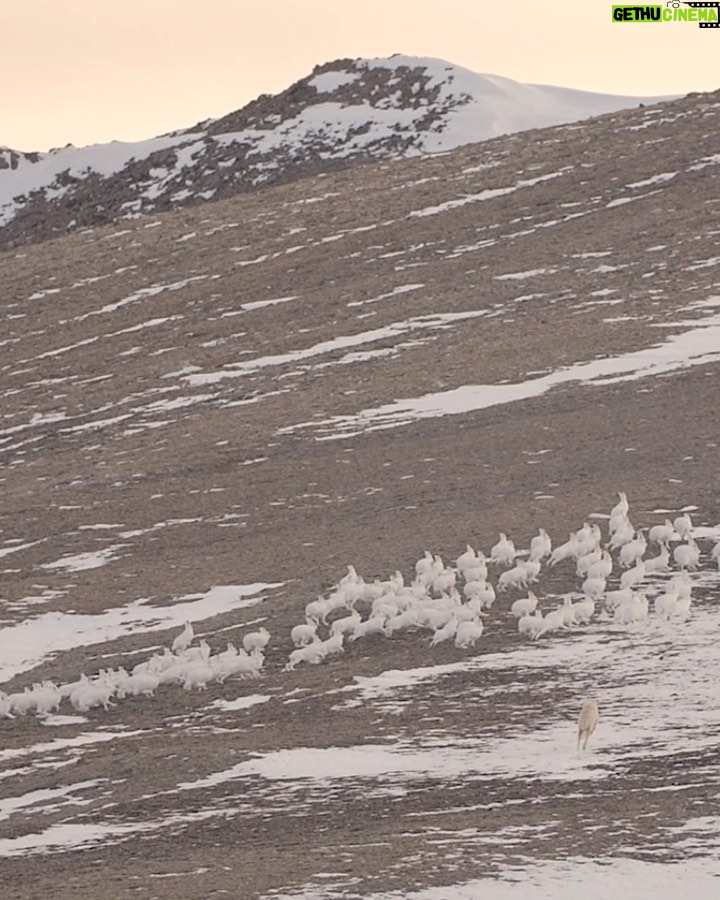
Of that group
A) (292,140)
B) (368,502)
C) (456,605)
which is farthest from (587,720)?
(292,140)

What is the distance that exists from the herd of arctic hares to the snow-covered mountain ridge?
179ft

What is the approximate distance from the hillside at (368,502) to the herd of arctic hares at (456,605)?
0.21 metres

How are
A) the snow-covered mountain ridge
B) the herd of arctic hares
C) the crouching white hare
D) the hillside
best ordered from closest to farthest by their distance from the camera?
the hillside < the crouching white hare < the herd of arctic hares < the snow-covered mountain ridge

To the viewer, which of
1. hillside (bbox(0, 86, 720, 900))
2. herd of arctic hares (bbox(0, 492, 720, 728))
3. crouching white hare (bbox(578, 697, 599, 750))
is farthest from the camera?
herd of arctic hares (bbox(0, 492, 720, 728))

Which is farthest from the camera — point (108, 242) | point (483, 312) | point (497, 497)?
point (108, 242)

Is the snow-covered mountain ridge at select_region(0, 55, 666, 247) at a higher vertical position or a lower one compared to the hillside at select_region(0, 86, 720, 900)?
higher

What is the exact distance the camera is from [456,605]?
2195 cm

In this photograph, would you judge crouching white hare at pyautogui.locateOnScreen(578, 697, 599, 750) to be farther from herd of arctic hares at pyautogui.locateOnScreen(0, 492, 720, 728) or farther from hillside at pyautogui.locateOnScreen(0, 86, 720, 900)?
herd of arctic hares at pyautogui.locateOnScreen(0, 492, 720, 728)

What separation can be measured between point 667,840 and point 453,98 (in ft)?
243

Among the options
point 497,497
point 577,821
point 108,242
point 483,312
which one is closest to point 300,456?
point 497,497

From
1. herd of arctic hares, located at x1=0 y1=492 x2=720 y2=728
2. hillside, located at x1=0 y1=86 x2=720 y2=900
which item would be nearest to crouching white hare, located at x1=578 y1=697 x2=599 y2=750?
hillside, located at x1=0 y1=86 x2=720 y2=900

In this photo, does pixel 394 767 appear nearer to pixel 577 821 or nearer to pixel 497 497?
pixel 577 821

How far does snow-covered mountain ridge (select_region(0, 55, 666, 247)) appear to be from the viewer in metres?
80.3

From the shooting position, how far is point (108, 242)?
60.3m
